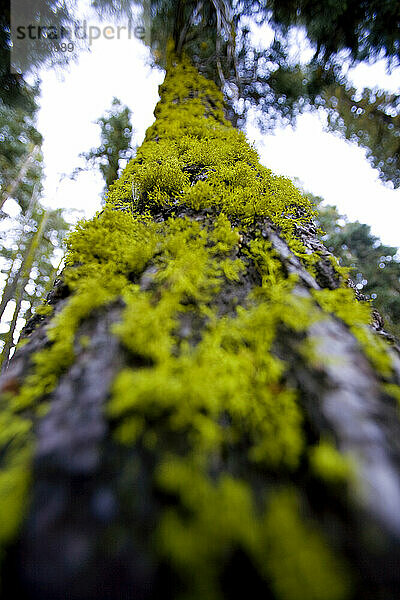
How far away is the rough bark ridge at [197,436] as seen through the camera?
0.58 m

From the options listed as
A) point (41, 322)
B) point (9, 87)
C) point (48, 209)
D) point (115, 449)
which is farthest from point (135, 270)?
point (48, 209)

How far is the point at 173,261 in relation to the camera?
1.42 metres

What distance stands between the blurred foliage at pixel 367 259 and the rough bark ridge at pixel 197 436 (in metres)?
12.7

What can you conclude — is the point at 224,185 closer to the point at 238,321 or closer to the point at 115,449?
the point at 238,321

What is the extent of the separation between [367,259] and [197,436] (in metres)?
15.4

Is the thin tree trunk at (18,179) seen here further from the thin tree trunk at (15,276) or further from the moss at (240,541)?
the moss at (240,541)

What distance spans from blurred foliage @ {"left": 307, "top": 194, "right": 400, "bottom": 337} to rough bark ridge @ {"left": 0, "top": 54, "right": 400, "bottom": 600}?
12.7 m

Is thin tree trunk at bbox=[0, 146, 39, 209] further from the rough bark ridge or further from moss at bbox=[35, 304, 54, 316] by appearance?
the rough bark ridge

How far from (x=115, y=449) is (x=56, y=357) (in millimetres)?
529

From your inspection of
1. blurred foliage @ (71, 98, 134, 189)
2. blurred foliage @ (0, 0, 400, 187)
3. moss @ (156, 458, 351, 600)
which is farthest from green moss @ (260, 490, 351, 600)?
blurred foliage @ (71, 98, 134, 189)

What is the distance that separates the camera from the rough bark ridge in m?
0.58

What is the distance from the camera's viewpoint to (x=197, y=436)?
778 millimetres

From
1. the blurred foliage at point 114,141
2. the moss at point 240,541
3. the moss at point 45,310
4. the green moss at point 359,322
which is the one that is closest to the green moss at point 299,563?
the moss at point 240,541

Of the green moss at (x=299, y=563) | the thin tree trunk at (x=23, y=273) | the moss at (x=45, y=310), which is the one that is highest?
the thin tree trunk at (x=23, y=273)
